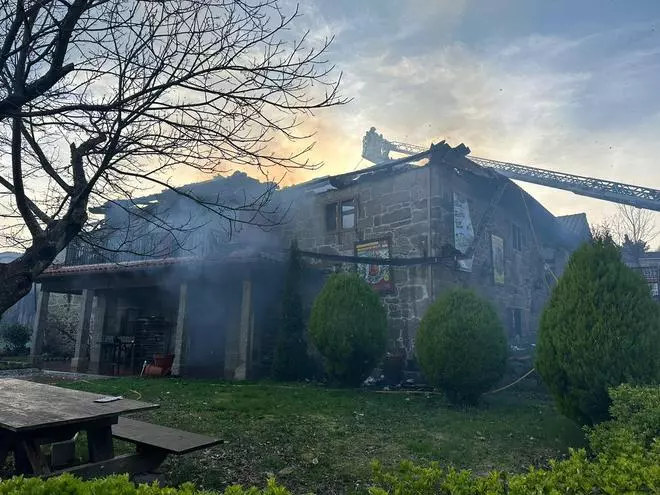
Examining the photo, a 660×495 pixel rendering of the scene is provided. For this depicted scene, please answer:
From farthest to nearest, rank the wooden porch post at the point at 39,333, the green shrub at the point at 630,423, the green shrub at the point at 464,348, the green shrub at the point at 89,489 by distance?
1. the wooden porch post at the point at 39,333
2. the green shrub at the point at 464,348
3. the green shrub at the point at 630,423
4. the green shrub at the point at 89,489

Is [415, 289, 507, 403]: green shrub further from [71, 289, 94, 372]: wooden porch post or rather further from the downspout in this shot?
[71, 289, 94, 372]: wooden porch post

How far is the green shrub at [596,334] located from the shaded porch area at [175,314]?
25.9 feet

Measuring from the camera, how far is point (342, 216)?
1472 centimetres

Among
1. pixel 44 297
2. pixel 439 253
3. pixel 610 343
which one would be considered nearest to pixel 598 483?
pixel 610 343

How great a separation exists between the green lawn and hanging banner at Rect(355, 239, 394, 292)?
3.91 metres

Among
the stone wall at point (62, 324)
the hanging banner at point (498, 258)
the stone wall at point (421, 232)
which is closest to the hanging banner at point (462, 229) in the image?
the stone wall at point (421, 232)

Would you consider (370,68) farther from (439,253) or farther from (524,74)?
(439,253)

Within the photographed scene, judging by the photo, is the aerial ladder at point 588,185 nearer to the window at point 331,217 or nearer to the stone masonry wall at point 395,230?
the stone masonry wall at point 395,230

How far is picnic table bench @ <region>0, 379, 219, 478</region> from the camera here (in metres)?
3.89

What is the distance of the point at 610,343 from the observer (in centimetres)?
553

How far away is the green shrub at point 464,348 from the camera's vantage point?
8.54 metres

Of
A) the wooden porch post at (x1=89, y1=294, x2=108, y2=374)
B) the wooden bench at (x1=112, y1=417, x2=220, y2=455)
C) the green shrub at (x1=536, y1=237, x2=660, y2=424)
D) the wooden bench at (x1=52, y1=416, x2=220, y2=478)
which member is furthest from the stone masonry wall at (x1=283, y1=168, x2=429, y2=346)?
the wooden bench at (x1=52, y1=416, x2=220, y2=478)

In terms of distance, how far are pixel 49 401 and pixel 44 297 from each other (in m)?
14.2

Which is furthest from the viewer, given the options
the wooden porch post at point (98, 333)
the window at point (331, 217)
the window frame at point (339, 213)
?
the wooden porch post at point (98, 333)
